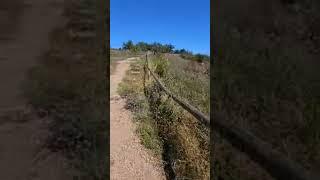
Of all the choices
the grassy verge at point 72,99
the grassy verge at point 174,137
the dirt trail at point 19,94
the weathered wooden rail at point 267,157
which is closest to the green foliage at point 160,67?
the grassy verge at point 174,137

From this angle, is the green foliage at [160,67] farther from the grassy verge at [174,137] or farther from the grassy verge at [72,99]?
the grassy verge at [72,99]

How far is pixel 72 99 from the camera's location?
3.39m

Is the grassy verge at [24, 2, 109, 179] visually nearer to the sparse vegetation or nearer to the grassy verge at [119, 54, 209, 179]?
the grassy verge at [119, 54, 209, 179]

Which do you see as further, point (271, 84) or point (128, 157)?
point (128, 157)

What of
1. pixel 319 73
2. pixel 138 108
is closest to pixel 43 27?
pixel 319 73

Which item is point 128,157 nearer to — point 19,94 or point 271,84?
A: point 19,94

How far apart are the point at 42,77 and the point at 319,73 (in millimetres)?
1859

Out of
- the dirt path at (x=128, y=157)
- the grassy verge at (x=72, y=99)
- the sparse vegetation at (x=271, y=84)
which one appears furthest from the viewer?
the dirt path at (x=128, y=157)

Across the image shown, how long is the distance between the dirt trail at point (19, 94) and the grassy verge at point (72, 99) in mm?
82

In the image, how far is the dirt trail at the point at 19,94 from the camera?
2.82 m

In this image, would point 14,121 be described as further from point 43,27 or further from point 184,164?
point 184,164

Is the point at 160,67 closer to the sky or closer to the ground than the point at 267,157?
closer to the sky

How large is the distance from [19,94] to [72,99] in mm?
494

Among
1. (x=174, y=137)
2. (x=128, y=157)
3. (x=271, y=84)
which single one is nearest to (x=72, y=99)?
(x=128, y=157)
